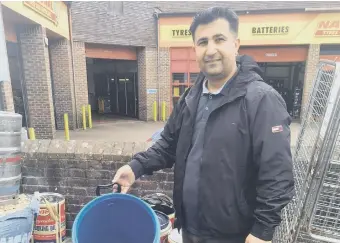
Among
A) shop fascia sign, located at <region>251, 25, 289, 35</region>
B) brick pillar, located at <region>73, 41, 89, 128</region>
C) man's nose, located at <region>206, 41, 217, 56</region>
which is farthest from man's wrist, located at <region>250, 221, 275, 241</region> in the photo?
shop fascia sign, located at <region>251, 25, 289, 35</region>

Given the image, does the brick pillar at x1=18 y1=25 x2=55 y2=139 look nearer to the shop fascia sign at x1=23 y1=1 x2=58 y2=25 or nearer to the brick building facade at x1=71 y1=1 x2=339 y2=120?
the shop fascia sign at x1=23 y1=1 x2=58 y2=25

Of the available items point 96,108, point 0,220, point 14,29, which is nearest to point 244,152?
point 0,220

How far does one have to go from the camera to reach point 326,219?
180cm

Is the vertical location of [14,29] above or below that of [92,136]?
above

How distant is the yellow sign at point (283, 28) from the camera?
12031 millimetres

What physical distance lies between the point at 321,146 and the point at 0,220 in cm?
250

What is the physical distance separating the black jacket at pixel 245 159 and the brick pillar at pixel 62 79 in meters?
9.90

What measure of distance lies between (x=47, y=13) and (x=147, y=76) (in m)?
5.48

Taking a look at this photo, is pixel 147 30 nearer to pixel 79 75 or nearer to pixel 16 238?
pixel 79 75

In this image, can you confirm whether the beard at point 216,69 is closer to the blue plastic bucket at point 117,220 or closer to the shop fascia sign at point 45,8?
the blue plastic bucket at point 117,220

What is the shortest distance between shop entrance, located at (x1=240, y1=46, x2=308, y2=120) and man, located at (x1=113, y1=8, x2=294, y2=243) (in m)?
11.9

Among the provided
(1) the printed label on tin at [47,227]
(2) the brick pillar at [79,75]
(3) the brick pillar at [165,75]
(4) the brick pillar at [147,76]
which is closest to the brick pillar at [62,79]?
(2) the brick pillar at [79,75]

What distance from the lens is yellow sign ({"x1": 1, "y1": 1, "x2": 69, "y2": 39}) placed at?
6.63 metres

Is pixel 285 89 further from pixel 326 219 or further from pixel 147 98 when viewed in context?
pixel 326 219
